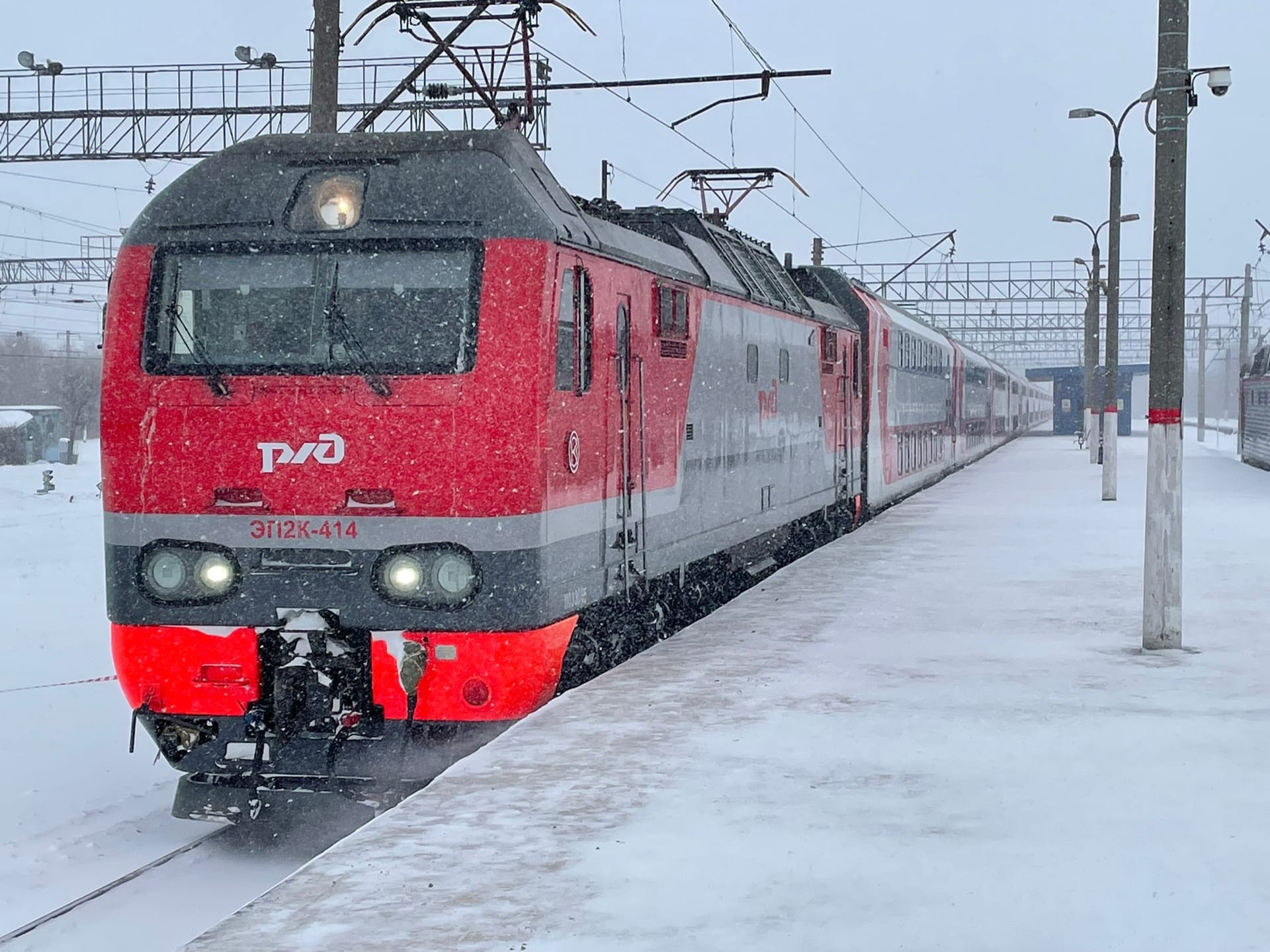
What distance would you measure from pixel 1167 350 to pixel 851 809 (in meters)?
5.43

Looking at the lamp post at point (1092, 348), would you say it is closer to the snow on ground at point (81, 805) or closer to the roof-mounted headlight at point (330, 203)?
the snow on ground at point (81, 805)

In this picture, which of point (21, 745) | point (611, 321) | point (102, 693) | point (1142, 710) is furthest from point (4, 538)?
point (1142, 710)

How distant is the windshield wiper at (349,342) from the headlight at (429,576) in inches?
32.9

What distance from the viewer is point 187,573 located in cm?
759

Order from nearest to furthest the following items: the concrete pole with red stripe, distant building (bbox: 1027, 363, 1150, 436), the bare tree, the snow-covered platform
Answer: the snow-covered platform
the concrete pole with red stripe
the bare tree
distant building (bbox: 1027, 363, 1150, 436)

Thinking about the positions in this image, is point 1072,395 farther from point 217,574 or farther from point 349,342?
point 217,574

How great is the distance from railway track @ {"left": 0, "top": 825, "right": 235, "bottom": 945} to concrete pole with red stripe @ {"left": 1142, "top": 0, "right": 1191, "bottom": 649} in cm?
613

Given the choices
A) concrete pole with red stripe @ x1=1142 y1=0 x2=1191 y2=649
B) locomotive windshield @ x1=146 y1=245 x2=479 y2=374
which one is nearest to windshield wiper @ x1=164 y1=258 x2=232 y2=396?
locomotive windshield @ x1=146 y1=245 x2=479 y2=374

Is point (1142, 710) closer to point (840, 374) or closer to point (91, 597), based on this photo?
point (840, 374)

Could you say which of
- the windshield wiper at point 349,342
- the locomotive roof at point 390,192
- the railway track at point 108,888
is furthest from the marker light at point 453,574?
the railway track at point 108,888

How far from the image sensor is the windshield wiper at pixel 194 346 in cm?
764

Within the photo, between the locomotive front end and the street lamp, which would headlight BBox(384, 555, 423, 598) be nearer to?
the locomotive front end

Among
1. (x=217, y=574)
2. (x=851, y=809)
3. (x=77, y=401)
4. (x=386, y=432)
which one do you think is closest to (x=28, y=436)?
(x=77, y=401)

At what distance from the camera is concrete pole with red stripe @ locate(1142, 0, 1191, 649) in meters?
10.0
